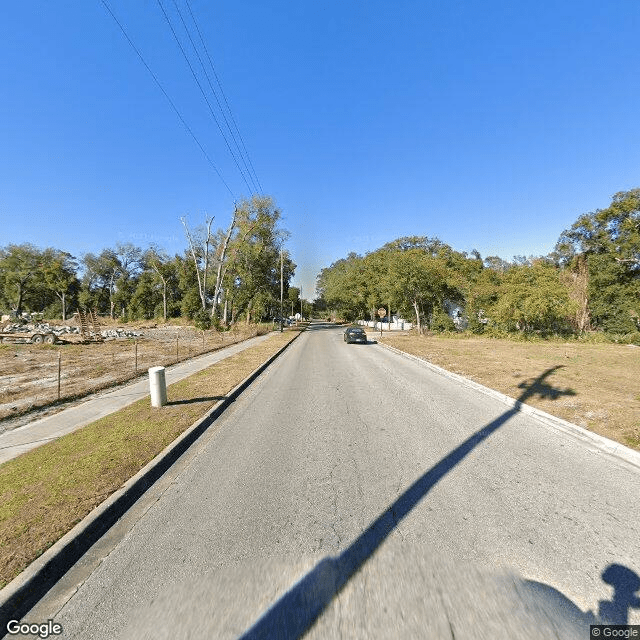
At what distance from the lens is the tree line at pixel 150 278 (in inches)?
1486

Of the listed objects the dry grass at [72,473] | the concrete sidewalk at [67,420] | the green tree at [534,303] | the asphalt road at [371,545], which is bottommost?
the asphalt road at [371,545]

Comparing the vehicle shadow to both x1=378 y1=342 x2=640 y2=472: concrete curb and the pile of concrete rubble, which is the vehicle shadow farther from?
the pile of concrete rubble

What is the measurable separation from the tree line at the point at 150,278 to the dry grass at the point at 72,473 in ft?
103

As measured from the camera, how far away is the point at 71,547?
282 centimetres

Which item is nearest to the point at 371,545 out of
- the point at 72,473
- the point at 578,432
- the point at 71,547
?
the point at 71,547

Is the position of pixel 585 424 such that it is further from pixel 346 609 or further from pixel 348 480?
pixel 346 609

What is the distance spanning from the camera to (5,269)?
62.0 m

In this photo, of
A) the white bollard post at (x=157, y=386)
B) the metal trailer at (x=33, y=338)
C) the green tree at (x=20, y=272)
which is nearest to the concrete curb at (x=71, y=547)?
the white bollard post at (x=157, y=386)

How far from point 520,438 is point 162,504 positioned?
17.9 feet

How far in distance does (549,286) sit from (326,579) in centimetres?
2928

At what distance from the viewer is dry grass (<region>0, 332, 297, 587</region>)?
9.43 ft

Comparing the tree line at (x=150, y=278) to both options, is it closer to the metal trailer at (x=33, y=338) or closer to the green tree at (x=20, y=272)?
the green tree at (x=20, y=272)

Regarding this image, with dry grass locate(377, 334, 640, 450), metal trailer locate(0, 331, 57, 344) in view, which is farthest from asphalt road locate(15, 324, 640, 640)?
metal trailer locate(0, 331, 57, 344)

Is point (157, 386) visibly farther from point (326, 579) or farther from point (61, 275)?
point (61, 275)
